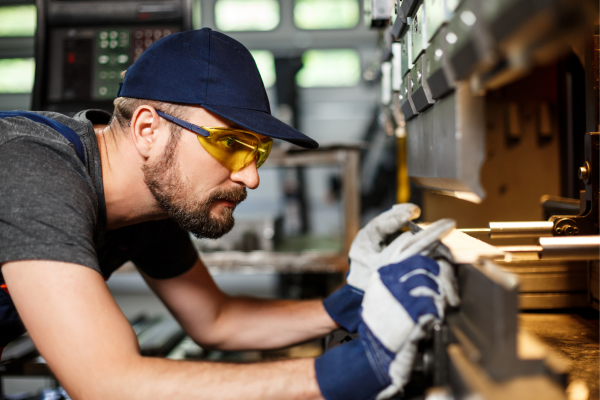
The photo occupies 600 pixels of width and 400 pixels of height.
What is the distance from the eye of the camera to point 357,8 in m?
2.71

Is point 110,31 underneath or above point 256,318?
above

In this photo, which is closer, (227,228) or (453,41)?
(453,41)

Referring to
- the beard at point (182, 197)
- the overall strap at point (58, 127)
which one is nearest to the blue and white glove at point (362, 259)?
the beard at point (182, 197)

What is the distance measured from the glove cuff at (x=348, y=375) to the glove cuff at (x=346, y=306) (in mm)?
254

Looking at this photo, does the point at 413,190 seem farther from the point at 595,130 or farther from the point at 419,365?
the point at 419,365

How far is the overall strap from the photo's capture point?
3.14 feet

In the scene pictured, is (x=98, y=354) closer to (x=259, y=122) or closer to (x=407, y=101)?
(x=259, y=122)

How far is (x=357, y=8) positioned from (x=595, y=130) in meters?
2.09

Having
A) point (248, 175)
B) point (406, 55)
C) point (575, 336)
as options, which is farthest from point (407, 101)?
point (575, 336)

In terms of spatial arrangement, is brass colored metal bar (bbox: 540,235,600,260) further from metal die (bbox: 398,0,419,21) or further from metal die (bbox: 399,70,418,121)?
metal die (bbox: 398,0,419,21)

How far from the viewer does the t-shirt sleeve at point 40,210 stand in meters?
0.75

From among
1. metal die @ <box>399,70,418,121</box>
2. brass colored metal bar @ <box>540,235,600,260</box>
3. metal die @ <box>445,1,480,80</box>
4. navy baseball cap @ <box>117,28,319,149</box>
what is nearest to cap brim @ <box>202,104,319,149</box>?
navy baseball cap @ <box>117,28,319,149</box>

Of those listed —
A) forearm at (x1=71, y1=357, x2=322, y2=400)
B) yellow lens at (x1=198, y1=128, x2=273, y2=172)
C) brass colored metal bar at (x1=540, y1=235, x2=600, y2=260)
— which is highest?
yellow lens at (x1=198, y1=128, x2=273, y2=172)

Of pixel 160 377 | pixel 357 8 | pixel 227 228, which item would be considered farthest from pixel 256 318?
pixel 357 8
